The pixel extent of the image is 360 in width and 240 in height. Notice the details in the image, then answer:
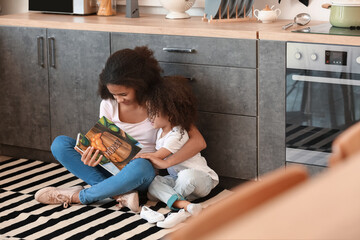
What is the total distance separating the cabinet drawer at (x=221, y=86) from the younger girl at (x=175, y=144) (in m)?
0.13

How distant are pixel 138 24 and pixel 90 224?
3.33 ft

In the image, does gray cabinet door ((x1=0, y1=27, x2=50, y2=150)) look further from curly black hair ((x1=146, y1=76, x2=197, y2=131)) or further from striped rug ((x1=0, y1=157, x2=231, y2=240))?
curly black hair ((x1=146, y1=76, x2=197, y2=131))

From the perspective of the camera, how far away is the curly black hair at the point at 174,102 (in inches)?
107

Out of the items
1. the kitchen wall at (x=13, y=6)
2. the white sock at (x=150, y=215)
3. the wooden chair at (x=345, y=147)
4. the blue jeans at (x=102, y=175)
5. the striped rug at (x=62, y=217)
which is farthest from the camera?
the kitchen wall at (x=13, y=6)

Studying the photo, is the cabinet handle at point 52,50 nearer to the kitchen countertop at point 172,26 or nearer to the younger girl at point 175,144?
the kitchen countertop at point 172,26

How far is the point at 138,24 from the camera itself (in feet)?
9.95

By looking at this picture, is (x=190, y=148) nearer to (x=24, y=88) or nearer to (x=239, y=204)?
(x=24, y=88)

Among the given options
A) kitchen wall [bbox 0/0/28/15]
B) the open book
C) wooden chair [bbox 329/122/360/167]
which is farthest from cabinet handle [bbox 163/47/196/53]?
wooden chair [bbox 329/122/360/167]

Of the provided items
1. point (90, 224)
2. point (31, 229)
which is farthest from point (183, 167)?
point (31, 229)

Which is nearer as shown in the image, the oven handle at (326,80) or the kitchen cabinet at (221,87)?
the oven handle at (326,80)

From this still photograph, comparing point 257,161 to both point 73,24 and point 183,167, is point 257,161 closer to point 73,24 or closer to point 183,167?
point 183,167

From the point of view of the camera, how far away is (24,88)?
3410mm

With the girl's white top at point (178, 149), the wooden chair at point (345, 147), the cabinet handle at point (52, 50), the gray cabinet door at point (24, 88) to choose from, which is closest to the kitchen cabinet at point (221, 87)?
the girl's white top at point (178, 149)

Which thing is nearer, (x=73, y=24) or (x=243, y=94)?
(x=243, y=94)
